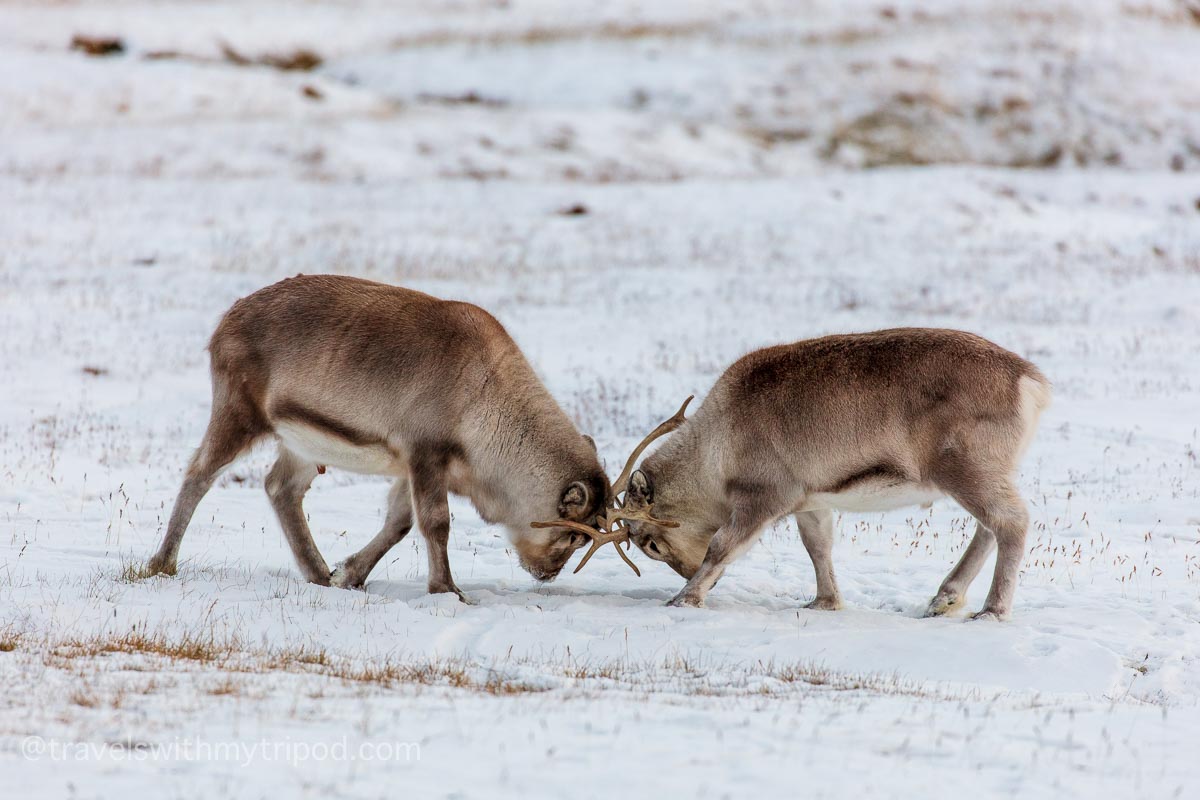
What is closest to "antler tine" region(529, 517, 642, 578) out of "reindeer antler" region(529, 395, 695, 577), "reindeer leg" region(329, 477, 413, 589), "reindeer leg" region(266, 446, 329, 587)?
"reindeer antler" region(529, 395, 695, 577)

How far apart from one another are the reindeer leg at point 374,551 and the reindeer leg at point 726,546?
2.16 meters

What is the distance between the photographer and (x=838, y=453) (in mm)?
8641

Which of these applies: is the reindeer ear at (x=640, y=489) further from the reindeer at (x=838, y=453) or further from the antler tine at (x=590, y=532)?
the antler tine at (x=590, y=532)

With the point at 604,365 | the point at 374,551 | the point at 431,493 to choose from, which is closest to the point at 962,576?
the point at 431,493

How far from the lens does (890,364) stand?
867 cm

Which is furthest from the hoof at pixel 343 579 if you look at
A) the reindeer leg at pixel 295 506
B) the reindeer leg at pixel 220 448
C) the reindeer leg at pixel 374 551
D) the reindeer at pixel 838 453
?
the reindeer at pixel 838 453

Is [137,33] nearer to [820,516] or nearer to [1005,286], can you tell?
[1005,286]

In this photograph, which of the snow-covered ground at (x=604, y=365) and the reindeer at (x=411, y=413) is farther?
→ the reindeer at (x=411, y=413)

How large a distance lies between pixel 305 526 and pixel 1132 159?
36.6 metres

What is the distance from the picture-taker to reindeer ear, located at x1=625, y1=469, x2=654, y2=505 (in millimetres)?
9406

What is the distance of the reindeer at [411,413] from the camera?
8820 millimetres

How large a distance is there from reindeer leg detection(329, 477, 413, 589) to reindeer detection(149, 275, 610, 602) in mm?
146

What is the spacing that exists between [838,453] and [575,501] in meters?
1.91

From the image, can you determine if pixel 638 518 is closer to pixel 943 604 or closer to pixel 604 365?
pixel 943 604
